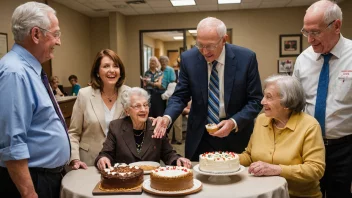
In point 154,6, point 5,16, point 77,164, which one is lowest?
point 77,164

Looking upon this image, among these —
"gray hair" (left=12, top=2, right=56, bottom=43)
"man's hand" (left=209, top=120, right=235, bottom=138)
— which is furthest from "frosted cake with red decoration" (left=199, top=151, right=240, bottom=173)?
"gray hair" (left=12, top=2, right=56, bottom=43)

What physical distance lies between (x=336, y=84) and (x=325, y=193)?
2.50 ft

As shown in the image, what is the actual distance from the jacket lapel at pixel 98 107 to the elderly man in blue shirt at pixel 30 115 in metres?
0.72

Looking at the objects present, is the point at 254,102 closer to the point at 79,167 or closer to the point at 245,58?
the point at 245,58

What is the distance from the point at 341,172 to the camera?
214 centimetres

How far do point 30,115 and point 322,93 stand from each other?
171 cm

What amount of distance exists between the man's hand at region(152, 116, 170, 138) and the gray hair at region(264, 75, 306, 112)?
755 mm

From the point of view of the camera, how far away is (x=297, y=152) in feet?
6.47

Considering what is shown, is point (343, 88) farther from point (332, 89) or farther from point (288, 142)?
point (288, 142)

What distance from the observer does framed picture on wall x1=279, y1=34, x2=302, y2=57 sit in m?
9.16

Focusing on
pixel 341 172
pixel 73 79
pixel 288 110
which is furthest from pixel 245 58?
pixel 73 79

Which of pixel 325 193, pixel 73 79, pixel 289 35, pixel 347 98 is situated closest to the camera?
pixel 347 98

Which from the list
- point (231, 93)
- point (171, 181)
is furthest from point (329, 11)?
point (171, 181)

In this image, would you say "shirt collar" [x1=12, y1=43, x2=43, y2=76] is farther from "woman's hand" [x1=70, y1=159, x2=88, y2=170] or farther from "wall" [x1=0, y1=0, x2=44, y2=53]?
"wall" [x1=0, y1=0, x2=44, y2=53]
